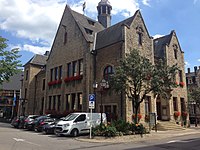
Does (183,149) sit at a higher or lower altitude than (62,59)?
lower

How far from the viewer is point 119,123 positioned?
16.4 m

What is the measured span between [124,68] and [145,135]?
5.75m

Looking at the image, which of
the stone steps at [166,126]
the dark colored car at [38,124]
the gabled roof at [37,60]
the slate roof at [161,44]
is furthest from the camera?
the gabled roof at [37,60]

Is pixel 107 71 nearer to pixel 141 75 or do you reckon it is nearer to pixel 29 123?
pixel 141 75

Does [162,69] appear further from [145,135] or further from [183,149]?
[183,149]

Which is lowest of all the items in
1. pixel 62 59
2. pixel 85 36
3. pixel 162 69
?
pixel 162 69

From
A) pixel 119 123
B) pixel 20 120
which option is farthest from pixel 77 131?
pixel 20 120

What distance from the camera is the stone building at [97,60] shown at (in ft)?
72.0

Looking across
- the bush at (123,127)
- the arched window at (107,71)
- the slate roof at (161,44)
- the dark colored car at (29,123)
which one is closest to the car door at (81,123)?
the bush at (123,127)

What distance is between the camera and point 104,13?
116 feet

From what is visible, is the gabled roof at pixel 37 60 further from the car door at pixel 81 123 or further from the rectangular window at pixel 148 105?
the car door at pixel 81 123

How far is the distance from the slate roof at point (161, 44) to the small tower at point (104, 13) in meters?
9.34

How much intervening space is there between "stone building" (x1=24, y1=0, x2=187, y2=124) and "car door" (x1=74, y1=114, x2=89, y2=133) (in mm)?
3242

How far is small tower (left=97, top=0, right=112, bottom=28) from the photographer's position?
3469cm
